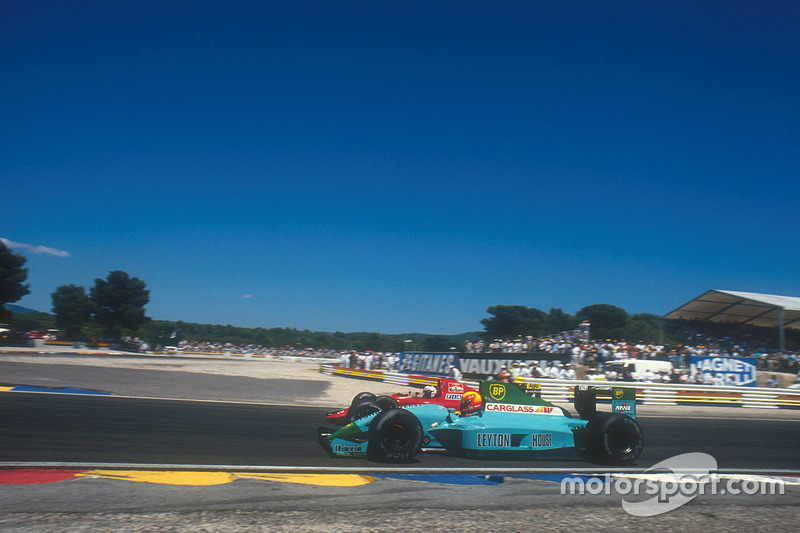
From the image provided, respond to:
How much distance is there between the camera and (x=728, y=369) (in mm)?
23812

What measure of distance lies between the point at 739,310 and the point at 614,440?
26223 millimetres

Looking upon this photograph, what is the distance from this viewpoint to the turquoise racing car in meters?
7.86

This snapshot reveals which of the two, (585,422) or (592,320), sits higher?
(592,320)

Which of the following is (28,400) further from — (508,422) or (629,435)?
(629,435)

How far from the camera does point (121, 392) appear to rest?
58.5 ft

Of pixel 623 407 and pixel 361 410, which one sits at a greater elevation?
pixel 623 407

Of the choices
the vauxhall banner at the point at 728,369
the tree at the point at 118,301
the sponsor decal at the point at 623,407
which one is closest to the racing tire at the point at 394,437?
the sponsor decal at the point at 623,407

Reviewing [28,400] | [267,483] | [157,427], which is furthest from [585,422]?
[28,400]

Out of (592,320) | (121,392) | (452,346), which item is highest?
(592,320)

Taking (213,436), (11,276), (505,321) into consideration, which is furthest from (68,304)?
(213,436)

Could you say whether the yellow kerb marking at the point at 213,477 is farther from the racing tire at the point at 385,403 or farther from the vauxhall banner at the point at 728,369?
the vauxhall banner at the point at 728,369

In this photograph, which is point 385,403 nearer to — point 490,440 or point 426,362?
point 490,440

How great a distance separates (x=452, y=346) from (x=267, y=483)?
89.4 ft

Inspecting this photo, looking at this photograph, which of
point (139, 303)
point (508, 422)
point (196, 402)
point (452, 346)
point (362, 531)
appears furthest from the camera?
point (139, 303)
